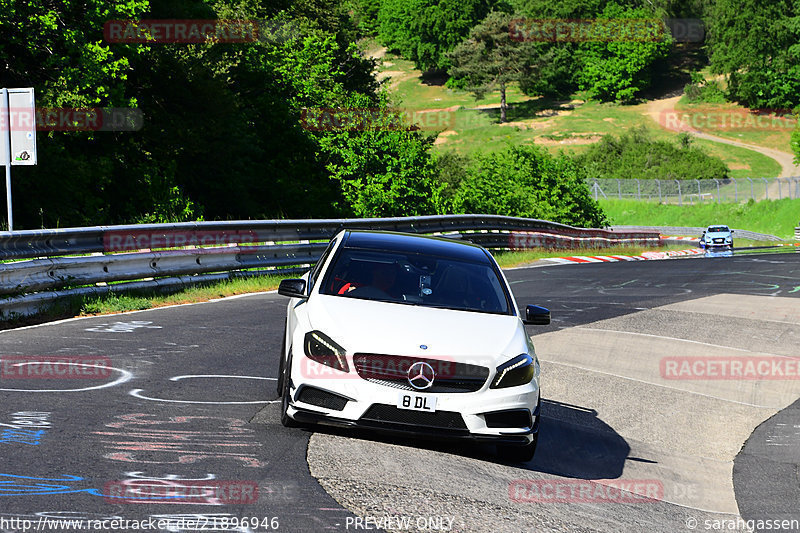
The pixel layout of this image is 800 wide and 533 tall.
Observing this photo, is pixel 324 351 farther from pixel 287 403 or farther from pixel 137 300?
pixel 137 300

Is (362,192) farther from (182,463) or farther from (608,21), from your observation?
(608,21)

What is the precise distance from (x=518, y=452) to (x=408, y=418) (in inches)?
40.8

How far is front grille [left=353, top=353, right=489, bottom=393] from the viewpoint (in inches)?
267

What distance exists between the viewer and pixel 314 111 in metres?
42.8

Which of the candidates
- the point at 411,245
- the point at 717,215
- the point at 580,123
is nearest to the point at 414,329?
the point at 411,245

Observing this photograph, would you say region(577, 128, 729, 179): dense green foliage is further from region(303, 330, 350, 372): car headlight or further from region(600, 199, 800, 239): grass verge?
region(303, 330, 350, 372): car headlight

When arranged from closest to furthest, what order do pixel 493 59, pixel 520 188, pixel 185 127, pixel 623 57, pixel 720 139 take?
1. pixel 185 127
2. pixel 520 188
3. pixel 720 139
4. pixel 493 59
5. pixel 623 57

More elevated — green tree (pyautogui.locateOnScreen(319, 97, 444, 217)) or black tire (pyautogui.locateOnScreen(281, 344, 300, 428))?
black tire (pyautogui.locateOnScreen(281, 344, 300, 428))

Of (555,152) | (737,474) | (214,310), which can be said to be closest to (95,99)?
(214,310)

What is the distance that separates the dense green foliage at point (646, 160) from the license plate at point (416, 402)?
89.3 m

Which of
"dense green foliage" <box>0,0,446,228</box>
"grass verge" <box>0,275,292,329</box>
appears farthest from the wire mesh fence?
"grass verge" <box>0,275,292,329</box>

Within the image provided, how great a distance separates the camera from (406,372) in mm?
6770

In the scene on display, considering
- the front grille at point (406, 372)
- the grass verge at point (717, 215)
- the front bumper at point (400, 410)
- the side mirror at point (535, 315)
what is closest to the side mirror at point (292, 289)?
the front bumper at point (400, 410)

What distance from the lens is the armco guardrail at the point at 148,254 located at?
12703 millimetres
